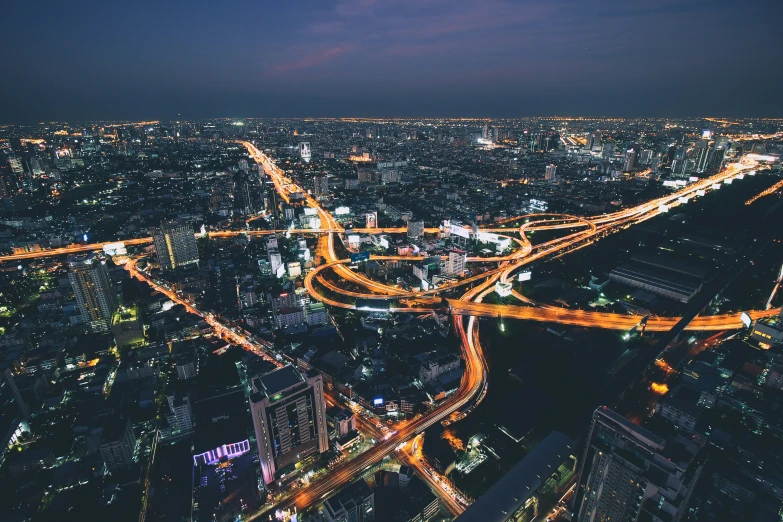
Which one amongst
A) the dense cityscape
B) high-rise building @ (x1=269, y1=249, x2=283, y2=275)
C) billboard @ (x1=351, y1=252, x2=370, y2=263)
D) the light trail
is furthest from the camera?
the light trail

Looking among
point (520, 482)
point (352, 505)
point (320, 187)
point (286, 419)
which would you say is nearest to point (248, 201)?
point (320, 187)

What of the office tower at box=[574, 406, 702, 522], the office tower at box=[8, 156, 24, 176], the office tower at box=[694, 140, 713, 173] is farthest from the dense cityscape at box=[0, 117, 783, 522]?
the office tower at box=[8, 156, 24, 176]

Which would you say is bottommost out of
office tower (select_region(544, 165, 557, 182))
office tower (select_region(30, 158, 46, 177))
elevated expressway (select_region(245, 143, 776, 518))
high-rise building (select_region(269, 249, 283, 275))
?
elevated expressway (select_region(245, 143, 776, 518))

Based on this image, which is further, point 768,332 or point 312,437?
point 768,332

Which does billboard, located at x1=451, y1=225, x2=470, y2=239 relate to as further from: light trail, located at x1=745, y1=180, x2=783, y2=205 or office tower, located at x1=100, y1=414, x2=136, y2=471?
light trail, located at x1=745, y1=180, x2=783, y2=205

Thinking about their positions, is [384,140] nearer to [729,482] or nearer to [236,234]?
[236,234]

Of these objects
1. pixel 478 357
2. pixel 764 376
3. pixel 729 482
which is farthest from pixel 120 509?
pixel 764 376
